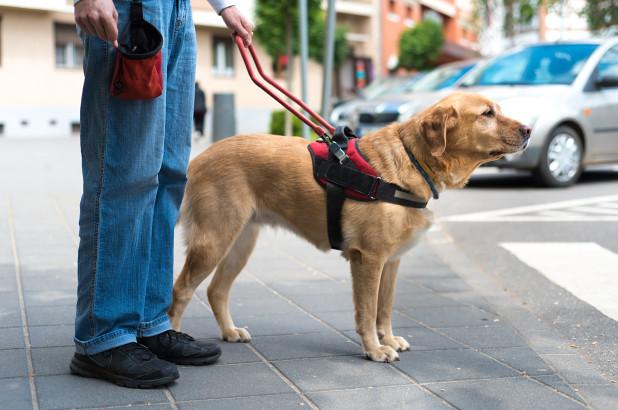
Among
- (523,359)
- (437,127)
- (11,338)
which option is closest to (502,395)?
(523,359)

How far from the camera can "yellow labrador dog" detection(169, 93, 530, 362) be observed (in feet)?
13.8

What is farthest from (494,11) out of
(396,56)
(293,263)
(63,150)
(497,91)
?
(293,263)

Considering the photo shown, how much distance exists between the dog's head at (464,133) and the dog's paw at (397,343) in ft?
2.49

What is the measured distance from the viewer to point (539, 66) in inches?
515

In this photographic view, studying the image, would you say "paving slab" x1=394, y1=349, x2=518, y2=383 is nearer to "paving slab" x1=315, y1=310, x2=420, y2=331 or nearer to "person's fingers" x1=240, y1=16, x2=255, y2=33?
"paving slab" x1=315, y1=310, x2=420, y2=331

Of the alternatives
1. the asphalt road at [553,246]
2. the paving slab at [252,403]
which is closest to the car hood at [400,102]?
the asphalt road at [553,246]

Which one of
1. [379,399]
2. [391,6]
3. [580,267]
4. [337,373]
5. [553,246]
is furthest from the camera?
[391,6]

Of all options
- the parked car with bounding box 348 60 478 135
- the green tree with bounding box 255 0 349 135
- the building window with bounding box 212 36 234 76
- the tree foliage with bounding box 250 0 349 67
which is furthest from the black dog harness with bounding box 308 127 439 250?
the building window with bounding box 212 36 234 76

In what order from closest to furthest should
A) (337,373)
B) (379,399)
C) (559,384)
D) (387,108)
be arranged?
(379,399) → (559,384) → (337,373) → (387,108)

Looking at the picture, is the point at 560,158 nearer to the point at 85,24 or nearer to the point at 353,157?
the point at 353,157

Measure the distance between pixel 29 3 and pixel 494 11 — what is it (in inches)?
965

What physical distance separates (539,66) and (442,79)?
14.1 feet

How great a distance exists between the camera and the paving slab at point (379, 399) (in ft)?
11.3

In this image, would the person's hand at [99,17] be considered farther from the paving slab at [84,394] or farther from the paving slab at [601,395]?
the paving slab at [601,395]
